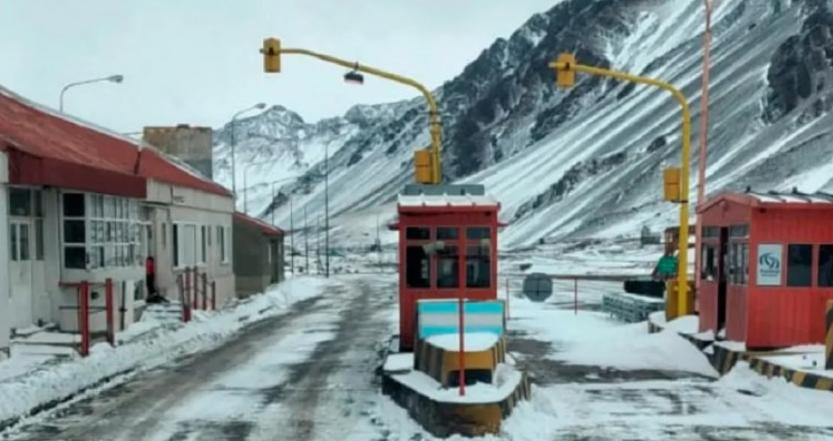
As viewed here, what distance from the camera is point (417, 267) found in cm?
1730

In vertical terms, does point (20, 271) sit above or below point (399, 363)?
above

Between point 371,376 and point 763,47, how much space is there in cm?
13740

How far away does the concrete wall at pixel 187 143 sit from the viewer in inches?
1732

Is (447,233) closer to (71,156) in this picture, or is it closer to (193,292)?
(71,156)

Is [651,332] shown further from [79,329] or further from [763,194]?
[79,329]

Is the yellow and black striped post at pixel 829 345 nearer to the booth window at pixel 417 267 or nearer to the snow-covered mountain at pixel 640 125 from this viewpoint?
the booth window at pixel 417 267

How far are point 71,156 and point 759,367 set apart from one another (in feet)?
46.9

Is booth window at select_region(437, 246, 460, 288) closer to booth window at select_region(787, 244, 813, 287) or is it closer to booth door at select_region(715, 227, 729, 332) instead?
booth door at select_region(715, 227, 729, 332)

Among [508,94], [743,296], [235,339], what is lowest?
[235,339]

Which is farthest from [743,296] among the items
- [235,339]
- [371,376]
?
[235,339]

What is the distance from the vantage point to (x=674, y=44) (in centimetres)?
18100

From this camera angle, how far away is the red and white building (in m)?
18.2

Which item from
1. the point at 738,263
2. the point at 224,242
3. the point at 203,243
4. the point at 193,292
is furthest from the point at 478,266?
the point at 224,242

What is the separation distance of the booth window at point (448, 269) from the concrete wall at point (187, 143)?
2831 centimetres
